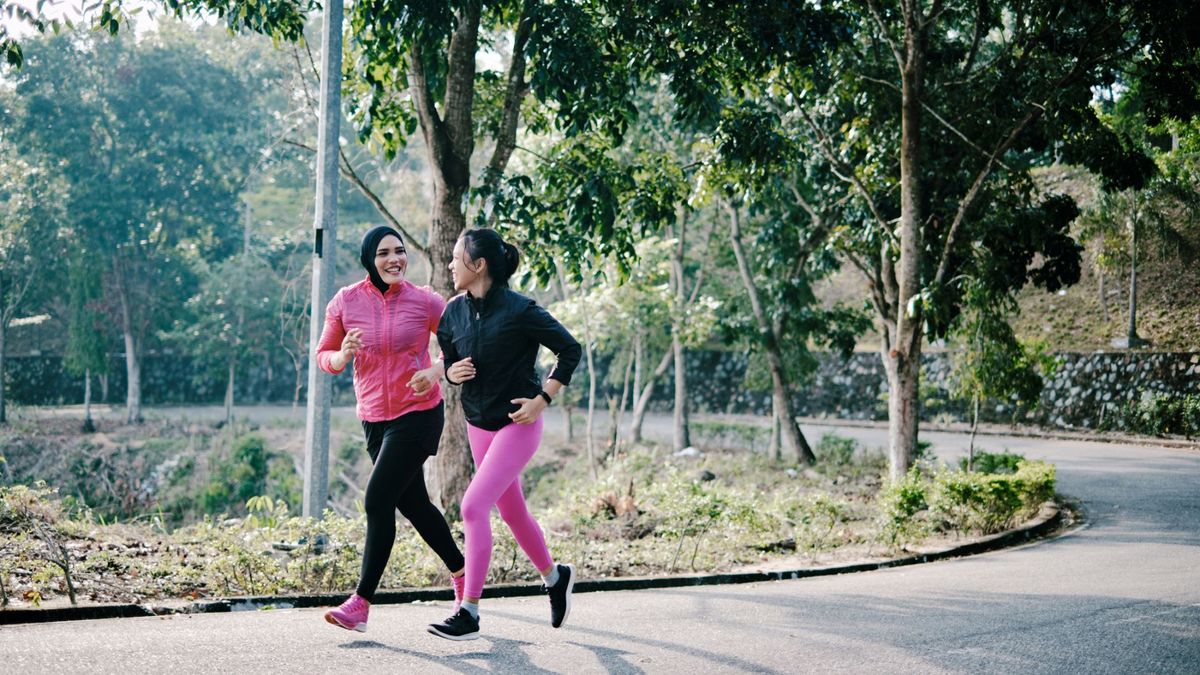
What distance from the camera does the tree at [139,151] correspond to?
30828 mm

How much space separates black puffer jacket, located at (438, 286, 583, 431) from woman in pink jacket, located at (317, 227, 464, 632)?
223 millimetres

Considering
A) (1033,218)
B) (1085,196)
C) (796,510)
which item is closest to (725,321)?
(1033,218)

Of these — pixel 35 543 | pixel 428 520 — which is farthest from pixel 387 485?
pixel 35 543

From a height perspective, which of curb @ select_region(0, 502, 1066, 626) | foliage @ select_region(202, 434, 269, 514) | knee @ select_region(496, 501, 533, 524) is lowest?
foliage @ select_region(202, 434, 269, 514)

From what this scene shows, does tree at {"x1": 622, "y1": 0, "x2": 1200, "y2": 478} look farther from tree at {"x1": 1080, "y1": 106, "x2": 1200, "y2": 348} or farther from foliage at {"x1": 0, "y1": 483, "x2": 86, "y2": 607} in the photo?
tree at {"x1": 1080, "y1": 106, "x2": 1200, "y2": 348}

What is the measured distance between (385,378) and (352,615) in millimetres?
1189

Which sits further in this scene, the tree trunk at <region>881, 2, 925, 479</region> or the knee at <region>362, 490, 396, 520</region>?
the tree trunk at <region>881, 2, 925, 479</region>

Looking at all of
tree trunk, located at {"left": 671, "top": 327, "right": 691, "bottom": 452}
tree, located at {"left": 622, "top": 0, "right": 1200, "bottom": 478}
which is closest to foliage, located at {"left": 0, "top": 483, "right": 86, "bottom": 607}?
tree, located at {"left": 622, "top": 0, "right": 1200, "bottom": 478}

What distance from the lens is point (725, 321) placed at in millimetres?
20297

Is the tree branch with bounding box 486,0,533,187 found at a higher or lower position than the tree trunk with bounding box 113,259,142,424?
higher

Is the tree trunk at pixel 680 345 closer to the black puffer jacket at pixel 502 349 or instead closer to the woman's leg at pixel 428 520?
the woman's leg at pixel 428 520

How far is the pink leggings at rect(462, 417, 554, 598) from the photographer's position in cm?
514

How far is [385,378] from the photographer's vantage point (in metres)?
5.34

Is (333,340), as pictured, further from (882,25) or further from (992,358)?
(992,358)
